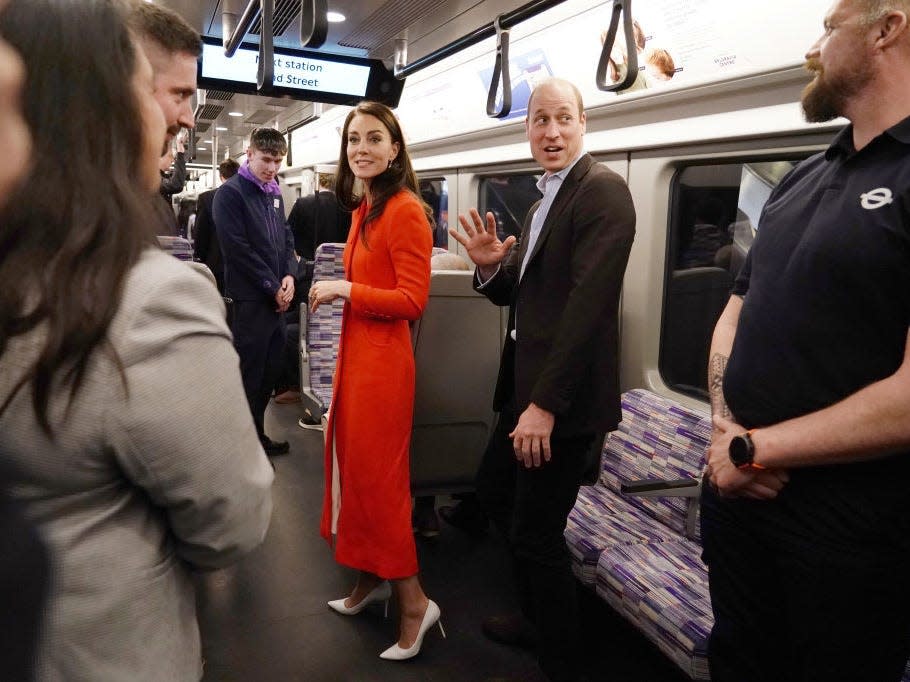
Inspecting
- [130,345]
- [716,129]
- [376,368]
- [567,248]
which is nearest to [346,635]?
[376,368]

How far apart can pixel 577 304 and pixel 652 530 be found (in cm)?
134

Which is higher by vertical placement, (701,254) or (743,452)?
(701,254)

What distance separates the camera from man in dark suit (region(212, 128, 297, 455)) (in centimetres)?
410

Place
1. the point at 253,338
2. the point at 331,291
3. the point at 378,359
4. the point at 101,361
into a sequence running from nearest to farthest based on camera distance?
the point at 101,361
the point at 331,291
the point at 378,359
the point at 253,338

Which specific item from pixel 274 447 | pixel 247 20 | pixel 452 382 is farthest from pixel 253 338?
pixel 247 20

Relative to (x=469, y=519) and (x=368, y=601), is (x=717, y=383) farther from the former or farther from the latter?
(x=469, y=519)

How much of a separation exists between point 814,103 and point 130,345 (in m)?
1.46

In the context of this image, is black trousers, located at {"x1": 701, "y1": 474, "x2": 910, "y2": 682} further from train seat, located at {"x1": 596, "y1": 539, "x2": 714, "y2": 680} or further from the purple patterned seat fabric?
the purple patterned seat fabric

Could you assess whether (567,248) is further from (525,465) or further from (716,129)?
(716,129)

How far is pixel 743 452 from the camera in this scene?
1.46 metres

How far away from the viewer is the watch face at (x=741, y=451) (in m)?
1.45

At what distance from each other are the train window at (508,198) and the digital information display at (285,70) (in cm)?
124

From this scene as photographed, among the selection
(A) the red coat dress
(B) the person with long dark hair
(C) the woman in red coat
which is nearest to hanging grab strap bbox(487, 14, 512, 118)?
(C) the woman in red coat

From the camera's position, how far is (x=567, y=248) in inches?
82.7
